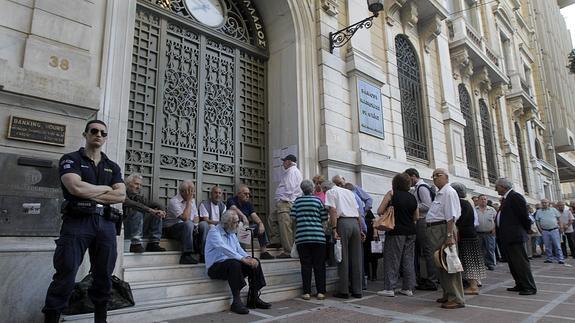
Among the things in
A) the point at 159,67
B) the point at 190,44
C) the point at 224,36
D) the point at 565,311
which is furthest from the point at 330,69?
the point at 565,311

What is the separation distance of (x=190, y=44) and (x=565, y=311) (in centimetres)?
705

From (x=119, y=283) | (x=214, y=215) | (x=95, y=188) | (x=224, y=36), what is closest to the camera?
(x=95, y=188)

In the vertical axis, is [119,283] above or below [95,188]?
below

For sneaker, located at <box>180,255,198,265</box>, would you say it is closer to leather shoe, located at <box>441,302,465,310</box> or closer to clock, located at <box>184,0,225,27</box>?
leather shoe, located at <box>441,302,465,310</box>

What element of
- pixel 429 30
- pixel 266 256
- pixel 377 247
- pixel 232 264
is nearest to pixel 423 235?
pixel 377 247

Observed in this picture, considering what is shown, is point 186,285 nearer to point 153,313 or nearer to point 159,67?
point 153,313

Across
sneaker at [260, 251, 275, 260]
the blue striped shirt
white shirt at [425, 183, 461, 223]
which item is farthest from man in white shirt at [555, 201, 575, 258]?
sneaker at [260, 251, 275, 260]

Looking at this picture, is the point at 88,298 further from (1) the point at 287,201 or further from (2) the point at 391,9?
(2) the point at 391,9

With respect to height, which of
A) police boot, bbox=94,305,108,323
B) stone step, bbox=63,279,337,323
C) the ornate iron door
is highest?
the ornate iron door

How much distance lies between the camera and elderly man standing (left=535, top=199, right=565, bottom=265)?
10469mm

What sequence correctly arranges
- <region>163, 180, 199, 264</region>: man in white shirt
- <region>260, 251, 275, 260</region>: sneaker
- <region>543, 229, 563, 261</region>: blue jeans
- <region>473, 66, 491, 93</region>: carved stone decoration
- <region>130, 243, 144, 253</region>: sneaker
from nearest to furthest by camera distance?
<region>130, 243, 144, 253</region>: sneaker < <region>163, 180, 199, 264</region>: man in white shirt < <region>260, 251, 275, 260</region>: sneaker < <region>543, 229, 563, 261</region>: blue jeans < <region>473, 66, 491, 93</region>: carved stone decoration

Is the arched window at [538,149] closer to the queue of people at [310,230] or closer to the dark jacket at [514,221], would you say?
the dark jacket at [514,221]

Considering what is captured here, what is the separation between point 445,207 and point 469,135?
11.2 m

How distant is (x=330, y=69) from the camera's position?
8594 mm
